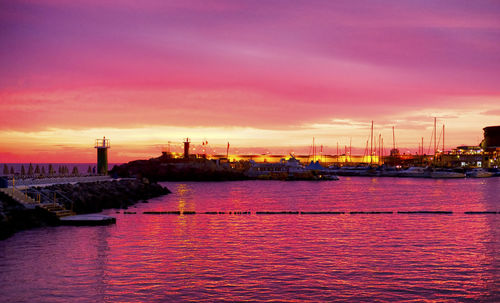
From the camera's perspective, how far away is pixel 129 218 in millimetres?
40375

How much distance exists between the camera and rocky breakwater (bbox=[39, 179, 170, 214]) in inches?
1629

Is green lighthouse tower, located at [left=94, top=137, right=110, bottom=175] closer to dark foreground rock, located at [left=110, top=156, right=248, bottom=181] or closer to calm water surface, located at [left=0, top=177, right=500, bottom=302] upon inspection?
calm water surface, located at [left=0, top=177, right=500, bottom=302]

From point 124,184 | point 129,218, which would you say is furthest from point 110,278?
point 124,184

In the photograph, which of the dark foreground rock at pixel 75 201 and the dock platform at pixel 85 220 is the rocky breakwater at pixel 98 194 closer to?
the dark foreground rock at pixel 75 201

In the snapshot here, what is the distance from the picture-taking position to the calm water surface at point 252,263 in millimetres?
17766

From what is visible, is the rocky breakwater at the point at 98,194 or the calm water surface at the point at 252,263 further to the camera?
the rocky breakwater at the point at 98,194

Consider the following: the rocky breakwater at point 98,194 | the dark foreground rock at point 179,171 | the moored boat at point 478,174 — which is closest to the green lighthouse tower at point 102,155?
the rocky breakwater at point 98,194

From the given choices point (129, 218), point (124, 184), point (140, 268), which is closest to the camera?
point (140, 268)

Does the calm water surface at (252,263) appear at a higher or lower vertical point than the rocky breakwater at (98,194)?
lower

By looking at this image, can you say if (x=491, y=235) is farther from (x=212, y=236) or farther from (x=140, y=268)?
(x=140, y=268)

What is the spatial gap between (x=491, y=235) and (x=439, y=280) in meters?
14.4

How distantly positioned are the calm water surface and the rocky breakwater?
7150 millimetres

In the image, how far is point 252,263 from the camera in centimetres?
2258

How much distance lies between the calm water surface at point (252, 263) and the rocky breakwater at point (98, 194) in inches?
282
